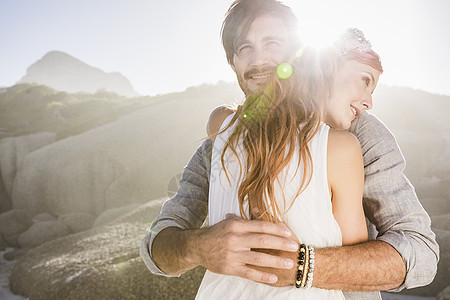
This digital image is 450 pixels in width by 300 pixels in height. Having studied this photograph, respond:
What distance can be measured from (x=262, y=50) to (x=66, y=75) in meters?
188

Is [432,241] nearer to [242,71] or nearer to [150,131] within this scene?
[242,71]

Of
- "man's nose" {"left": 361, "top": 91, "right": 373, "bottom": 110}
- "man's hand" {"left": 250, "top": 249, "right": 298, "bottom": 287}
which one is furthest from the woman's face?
"man's hand" {"left": 250, "top": 249, "right": 298, "bottom": 287}

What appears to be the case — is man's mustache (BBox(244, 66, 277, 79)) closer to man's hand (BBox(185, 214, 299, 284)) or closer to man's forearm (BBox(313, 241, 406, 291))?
man's hand (BBox(185, 214, 299, 284))

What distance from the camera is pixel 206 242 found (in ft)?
4.82

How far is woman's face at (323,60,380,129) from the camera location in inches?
69.4

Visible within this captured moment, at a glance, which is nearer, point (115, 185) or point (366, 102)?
point (366, 102)

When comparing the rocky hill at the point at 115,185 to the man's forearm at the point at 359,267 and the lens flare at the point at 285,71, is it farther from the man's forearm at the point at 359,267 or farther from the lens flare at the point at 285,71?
the lens flare at the point at 285,71

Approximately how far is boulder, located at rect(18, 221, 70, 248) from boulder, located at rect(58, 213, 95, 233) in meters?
0.28

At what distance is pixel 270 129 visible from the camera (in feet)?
5.18

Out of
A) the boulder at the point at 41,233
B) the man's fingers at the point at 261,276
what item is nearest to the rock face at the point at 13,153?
the boulder at the point at 41,233

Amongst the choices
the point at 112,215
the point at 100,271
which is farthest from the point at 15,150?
the point at 100,271

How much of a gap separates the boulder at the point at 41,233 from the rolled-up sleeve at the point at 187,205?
11.4 m

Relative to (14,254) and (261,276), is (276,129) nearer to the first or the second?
(261,276)

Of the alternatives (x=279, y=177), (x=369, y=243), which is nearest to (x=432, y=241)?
(x=369, y=243)
